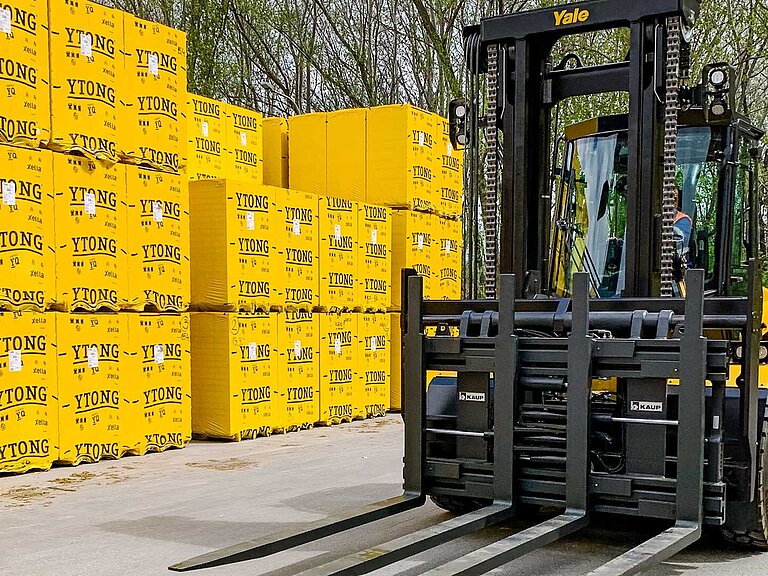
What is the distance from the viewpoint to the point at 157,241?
29.5ft

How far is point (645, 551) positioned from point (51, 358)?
18.2ft

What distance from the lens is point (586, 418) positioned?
4.79 metres

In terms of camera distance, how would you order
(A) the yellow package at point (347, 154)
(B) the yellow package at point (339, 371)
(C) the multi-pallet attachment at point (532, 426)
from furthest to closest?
(A) the yellow package at point (347, 154) → (B) the yellow package at point (339, 371) → (C) the multi-pallet attachment at point (532, 426)

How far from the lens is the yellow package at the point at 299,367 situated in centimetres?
1043

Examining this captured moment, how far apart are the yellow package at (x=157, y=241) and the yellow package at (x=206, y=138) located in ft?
4.45

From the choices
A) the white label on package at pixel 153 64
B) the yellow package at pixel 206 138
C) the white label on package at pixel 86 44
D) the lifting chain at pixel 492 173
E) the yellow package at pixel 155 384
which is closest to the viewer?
the lifting chain at pixel 492 173

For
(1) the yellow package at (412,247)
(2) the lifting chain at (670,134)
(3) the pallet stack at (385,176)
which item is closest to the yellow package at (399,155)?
(3) the pallet stack at (385,176)

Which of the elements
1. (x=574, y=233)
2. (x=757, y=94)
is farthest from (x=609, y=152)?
(x=757, y=94)

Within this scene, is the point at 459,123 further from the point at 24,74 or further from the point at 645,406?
the point at 24,74

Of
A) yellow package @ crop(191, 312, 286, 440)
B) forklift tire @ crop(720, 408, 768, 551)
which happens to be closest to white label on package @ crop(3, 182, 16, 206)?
yellow package @ crop(191, 312, 286, 440)

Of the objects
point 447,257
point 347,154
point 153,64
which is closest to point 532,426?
point 153,64

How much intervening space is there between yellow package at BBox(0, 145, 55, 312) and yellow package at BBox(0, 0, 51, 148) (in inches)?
6.6

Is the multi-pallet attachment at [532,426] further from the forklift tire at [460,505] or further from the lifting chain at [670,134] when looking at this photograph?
the forklift tire at [460,505]

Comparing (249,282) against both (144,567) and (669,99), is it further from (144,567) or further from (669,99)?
(669,99)
